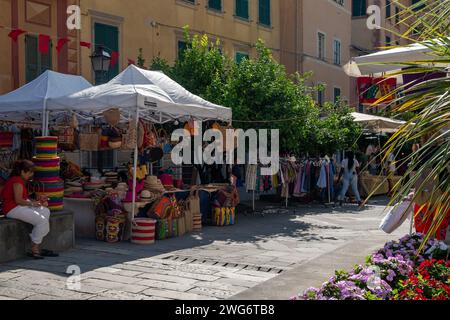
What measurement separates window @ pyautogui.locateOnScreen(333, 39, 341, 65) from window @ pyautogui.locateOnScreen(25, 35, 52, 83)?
1841 centimetres

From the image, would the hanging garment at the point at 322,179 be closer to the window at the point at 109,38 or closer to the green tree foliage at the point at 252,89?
the green tree foliage at the point at 252,89

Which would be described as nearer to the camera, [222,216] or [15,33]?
[222,216]

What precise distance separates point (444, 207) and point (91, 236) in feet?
25.0

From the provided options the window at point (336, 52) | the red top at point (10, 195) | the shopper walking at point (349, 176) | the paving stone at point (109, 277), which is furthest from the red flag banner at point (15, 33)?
the window at point (336, 52)

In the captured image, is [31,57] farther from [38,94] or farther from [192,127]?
[192,127]

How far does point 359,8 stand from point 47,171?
3013cm

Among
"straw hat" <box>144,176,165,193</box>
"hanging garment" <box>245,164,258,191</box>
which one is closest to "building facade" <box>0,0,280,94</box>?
"hanging garment" <box>245,164,258,191</box>

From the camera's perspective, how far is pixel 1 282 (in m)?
6.34

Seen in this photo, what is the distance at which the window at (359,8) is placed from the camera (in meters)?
34.4

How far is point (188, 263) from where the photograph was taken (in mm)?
7629

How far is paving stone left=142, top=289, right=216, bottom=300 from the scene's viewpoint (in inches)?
227

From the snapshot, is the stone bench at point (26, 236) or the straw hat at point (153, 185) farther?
the straw hat at point (153, 185)

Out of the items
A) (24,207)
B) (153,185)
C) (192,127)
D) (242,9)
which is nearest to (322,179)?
(192,127)
